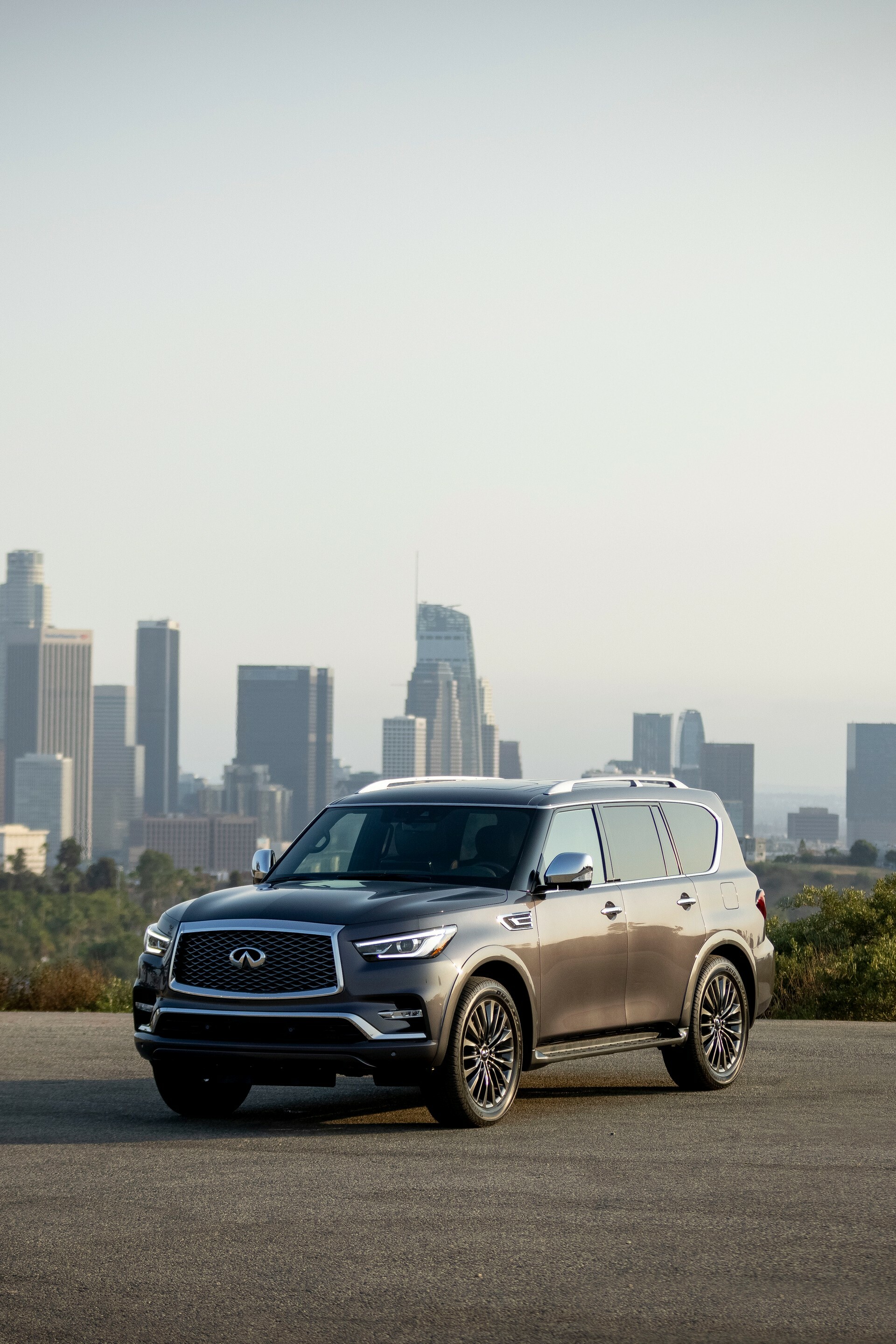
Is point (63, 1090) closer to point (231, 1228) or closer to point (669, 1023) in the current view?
point (669, 1023)

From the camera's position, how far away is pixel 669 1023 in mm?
11805

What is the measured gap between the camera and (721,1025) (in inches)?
484

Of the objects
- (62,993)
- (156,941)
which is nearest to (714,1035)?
(156,941)

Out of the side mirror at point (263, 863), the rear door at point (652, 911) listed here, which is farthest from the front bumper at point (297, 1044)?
the rear door at point (652, 911)

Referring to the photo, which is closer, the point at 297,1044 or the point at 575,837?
the point at 297,1044

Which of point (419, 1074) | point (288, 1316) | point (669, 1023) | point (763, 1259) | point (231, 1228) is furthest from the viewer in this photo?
point (669, 1023)

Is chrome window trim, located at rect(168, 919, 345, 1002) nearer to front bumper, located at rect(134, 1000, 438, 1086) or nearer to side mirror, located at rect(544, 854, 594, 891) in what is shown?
front bumper, located at rect(134, 1000, 438, 1086)

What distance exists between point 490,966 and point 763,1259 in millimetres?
3640

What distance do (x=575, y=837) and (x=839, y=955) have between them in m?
11.0

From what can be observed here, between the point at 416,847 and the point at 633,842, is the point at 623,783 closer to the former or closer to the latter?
the point at 633,842

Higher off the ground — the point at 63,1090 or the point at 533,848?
the point at 533,848

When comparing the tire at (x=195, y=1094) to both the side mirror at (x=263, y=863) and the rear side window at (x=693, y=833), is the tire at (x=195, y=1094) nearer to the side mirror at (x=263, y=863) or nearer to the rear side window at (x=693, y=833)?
the side mirror at (x=263, y=863)

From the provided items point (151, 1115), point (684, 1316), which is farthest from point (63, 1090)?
point (684, 1316)

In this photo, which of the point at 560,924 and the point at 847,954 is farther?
the point at 847,954
